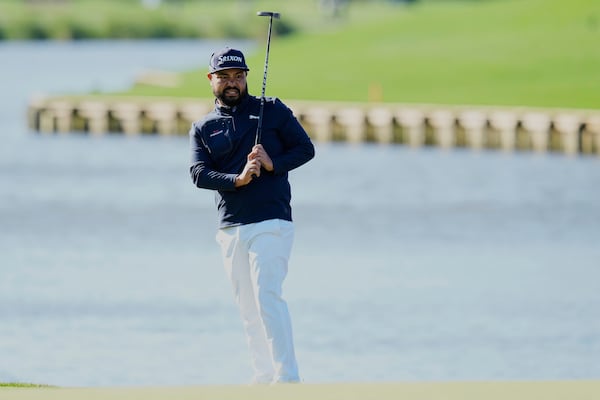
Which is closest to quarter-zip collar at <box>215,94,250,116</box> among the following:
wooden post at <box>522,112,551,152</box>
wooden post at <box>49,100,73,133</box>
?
wooden post at <box>522,112,551,152</box>

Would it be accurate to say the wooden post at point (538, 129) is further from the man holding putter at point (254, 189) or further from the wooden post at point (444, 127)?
the man holding putter at point (254, 189)

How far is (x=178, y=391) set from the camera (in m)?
9.86

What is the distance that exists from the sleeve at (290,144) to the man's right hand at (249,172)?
18 centimetres

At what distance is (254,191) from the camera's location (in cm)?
1133

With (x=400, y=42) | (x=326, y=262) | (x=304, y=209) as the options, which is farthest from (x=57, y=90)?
(x=326, y=262)

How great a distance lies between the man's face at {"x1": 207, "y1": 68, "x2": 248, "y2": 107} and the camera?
1125cm

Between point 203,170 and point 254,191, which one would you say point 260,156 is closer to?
point 254,191

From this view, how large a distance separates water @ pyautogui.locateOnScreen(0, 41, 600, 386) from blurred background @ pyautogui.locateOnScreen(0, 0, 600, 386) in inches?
2.0

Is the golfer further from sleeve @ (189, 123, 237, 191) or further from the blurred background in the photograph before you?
the blurred background

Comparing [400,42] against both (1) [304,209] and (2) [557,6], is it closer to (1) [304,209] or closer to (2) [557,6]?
(2) [557,6]

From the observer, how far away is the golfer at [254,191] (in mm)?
11203

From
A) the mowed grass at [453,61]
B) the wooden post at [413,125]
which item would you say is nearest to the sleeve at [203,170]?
the wooden post at [413,125]

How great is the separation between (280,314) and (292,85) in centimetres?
4725

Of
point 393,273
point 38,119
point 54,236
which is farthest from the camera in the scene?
point 38,119
